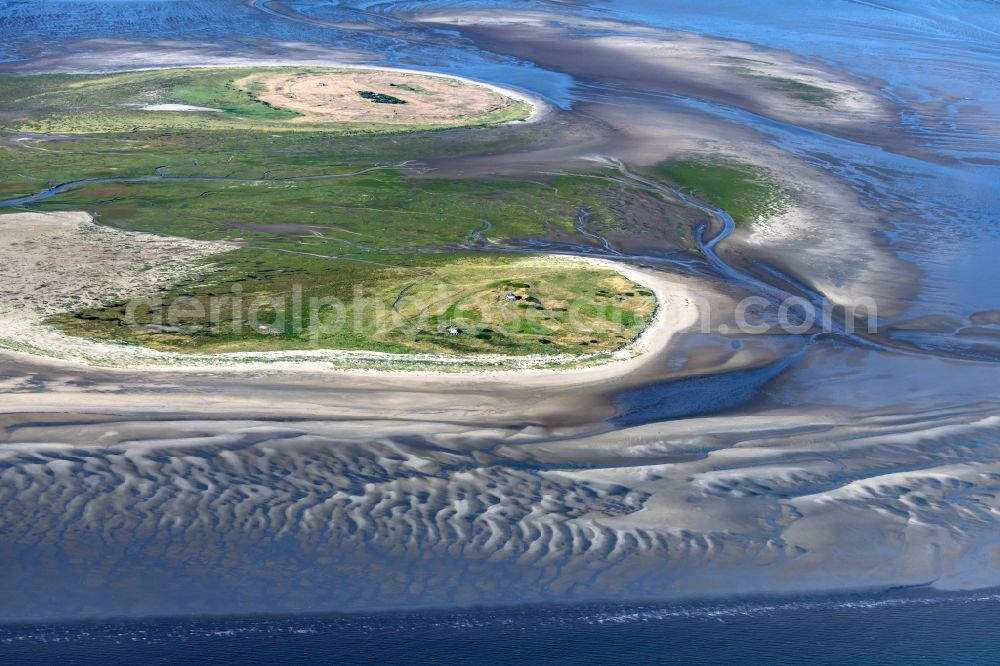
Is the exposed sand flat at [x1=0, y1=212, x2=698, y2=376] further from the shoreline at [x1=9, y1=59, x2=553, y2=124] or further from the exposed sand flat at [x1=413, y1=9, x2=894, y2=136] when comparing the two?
the exposed sand flat at [x1=413, y1=9, x2=894, y2=136]

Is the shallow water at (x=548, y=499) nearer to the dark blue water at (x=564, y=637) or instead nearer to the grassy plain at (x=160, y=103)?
the dark blue water at (x=564, y=637)

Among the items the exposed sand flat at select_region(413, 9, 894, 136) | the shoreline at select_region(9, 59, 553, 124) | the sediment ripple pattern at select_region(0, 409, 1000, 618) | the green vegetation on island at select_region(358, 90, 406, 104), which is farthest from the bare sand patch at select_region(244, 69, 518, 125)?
the sediment ripple pattern at select_region(0, 409, 1000, 618)

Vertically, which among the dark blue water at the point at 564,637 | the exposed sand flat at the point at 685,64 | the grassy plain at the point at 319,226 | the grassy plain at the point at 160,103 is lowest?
the dark blue water at the point at 564,637

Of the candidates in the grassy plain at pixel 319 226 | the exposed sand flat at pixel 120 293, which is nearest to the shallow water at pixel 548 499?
the exposed sand flat at pixel 120 293

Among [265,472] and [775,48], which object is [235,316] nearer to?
[265,472]

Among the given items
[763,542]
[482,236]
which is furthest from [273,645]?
[482,236]

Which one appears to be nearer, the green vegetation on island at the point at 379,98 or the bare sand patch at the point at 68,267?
the bare sand patch at the point at 68,267

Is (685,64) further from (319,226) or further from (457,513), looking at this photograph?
(457,513)
